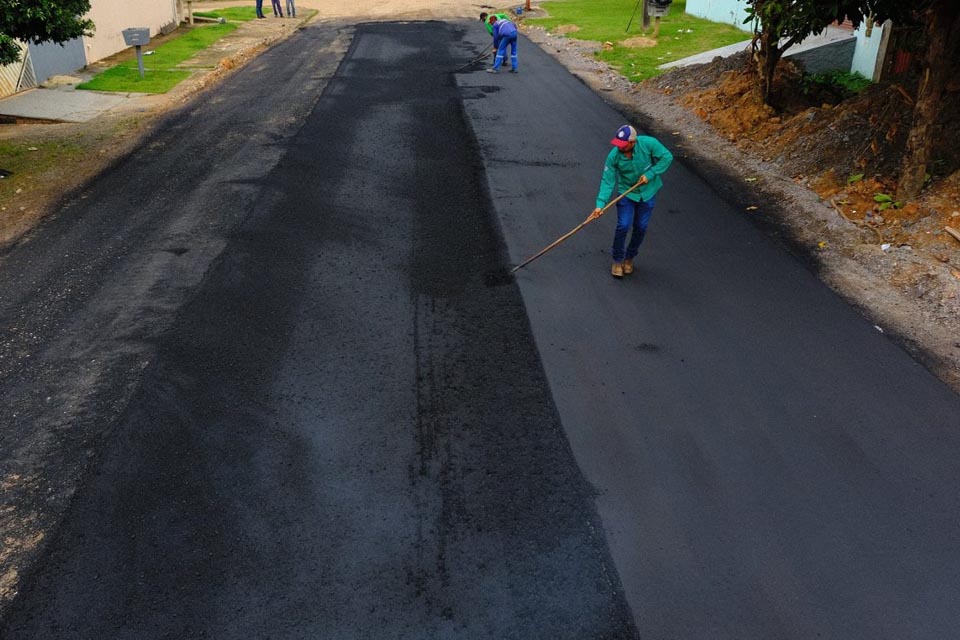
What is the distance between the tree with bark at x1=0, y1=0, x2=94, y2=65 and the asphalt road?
8.70 feet

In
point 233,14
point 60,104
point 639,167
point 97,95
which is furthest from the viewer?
point 233,14

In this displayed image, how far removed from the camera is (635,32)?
79.9 ft

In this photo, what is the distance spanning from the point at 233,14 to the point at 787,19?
85.6 ft

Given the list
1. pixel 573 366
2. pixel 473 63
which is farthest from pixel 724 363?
pixel 473 63

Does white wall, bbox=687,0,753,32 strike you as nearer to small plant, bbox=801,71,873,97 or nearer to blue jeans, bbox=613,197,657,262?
small plant, bbox=801,71,873,97

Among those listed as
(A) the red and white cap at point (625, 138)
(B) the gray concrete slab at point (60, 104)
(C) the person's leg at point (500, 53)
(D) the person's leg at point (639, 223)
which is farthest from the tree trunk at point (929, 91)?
(B) the gray concrete slab at point (60, 104)

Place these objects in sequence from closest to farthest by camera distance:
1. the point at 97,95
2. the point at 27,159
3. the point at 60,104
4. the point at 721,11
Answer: the point at 27,159 → the point at 60,104 → the point at 97,95 → the point at 721,11

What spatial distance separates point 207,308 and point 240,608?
3.99 metres

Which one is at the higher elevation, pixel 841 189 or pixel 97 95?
pixel 97 95

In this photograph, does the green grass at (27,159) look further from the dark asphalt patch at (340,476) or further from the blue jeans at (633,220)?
the blue jeans at (633,220)

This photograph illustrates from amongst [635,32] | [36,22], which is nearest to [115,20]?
[36,22]

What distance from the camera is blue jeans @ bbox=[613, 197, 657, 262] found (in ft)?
27.6

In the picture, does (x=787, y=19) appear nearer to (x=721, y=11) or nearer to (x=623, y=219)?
(x=623, y=219)

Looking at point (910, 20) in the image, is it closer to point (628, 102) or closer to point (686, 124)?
point (686, 124)
